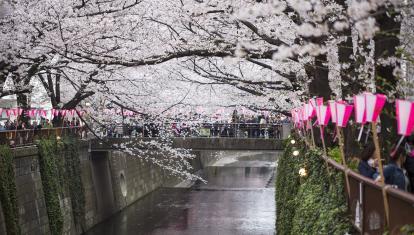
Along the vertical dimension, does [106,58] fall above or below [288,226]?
above

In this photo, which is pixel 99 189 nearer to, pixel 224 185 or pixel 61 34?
pixel 224 185

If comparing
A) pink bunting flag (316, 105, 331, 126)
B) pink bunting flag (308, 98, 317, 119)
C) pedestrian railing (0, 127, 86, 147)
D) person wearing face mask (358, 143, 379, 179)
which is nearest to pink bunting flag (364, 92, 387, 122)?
person wearing face mask (358, 143, 379, 179)

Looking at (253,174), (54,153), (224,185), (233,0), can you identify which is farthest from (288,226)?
(253,174)

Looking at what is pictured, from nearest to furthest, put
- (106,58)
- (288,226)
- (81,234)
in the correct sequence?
(288,226) → (106,58) → (81,234)

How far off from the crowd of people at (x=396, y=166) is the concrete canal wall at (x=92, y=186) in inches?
484

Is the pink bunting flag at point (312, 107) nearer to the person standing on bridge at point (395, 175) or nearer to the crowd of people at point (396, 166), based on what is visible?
the crowd of people at point (396, 166)

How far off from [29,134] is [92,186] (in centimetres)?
654

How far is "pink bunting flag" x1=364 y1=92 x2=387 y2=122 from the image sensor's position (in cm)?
612

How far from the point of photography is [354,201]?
666cm

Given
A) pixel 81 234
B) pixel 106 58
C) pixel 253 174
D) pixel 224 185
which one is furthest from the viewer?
pixel 253 174

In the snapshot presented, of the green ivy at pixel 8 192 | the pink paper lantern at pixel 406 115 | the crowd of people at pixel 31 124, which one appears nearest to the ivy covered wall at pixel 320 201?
the pink paper lantern at pixel 406 115

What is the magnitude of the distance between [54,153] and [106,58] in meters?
10.4

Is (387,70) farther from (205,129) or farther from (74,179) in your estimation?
(205,129)

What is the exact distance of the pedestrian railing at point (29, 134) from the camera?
59.9ft
